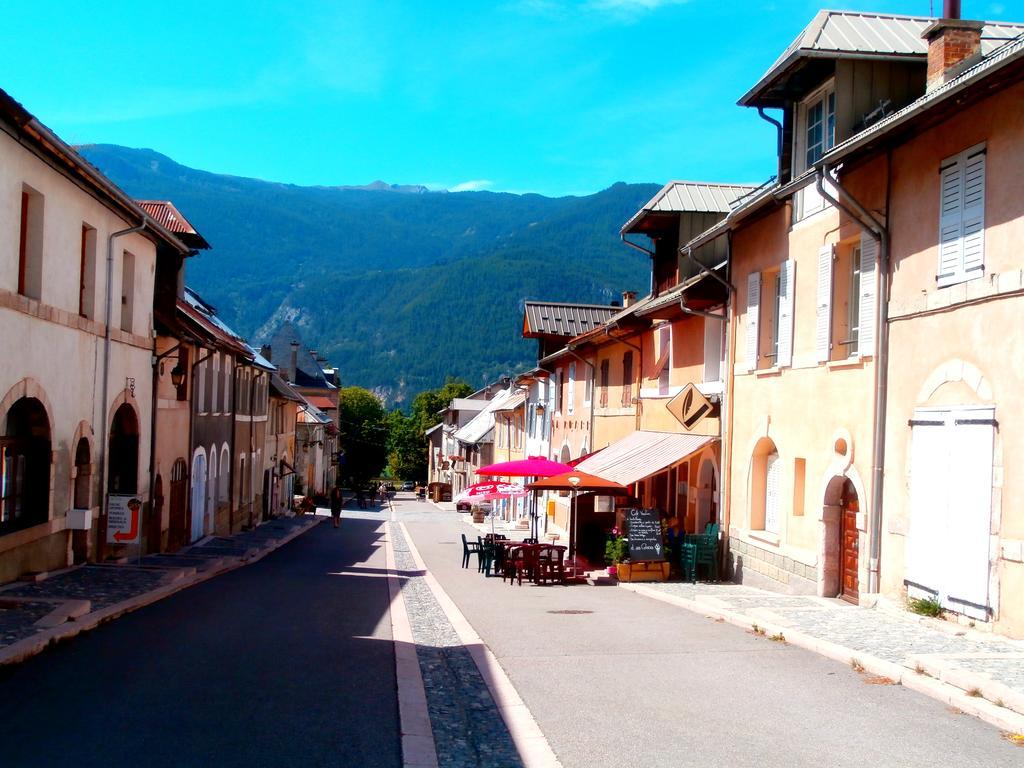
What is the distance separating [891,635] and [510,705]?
15.8 feet

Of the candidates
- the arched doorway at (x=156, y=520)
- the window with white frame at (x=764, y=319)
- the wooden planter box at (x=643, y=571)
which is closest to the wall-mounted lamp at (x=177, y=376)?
the arched doorway at (x=156, y=520)

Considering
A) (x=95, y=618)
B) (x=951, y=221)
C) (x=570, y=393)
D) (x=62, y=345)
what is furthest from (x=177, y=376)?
(x=570, y=393)

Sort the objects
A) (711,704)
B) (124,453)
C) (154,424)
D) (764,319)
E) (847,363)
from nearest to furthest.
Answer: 1. (711,704)
2. (847,363)
3. (764,319)
4. (124,453)
5. (154,424)

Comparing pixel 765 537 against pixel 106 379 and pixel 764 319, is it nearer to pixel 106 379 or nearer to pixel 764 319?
pixel 764 319

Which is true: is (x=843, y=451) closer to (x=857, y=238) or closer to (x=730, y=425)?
(x=857, y=238)

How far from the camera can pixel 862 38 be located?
46.3ft

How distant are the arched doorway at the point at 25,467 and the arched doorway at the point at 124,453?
16.2 feet

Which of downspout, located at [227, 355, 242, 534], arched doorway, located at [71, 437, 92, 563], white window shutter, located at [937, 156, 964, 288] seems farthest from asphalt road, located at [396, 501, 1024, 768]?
downspout, located at [227, 355, 242, 534]

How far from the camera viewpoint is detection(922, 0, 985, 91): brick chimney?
12.2 meters

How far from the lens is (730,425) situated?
18.2 m

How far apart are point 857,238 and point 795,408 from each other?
3.03 meters

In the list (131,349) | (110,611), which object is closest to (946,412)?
(110,611)

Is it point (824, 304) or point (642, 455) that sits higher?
point (824, 304)

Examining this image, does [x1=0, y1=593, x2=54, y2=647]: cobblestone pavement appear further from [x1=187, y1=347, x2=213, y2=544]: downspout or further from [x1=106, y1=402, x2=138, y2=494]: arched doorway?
[x1=187, y1=347, x2=213, y2=544]: downspout
